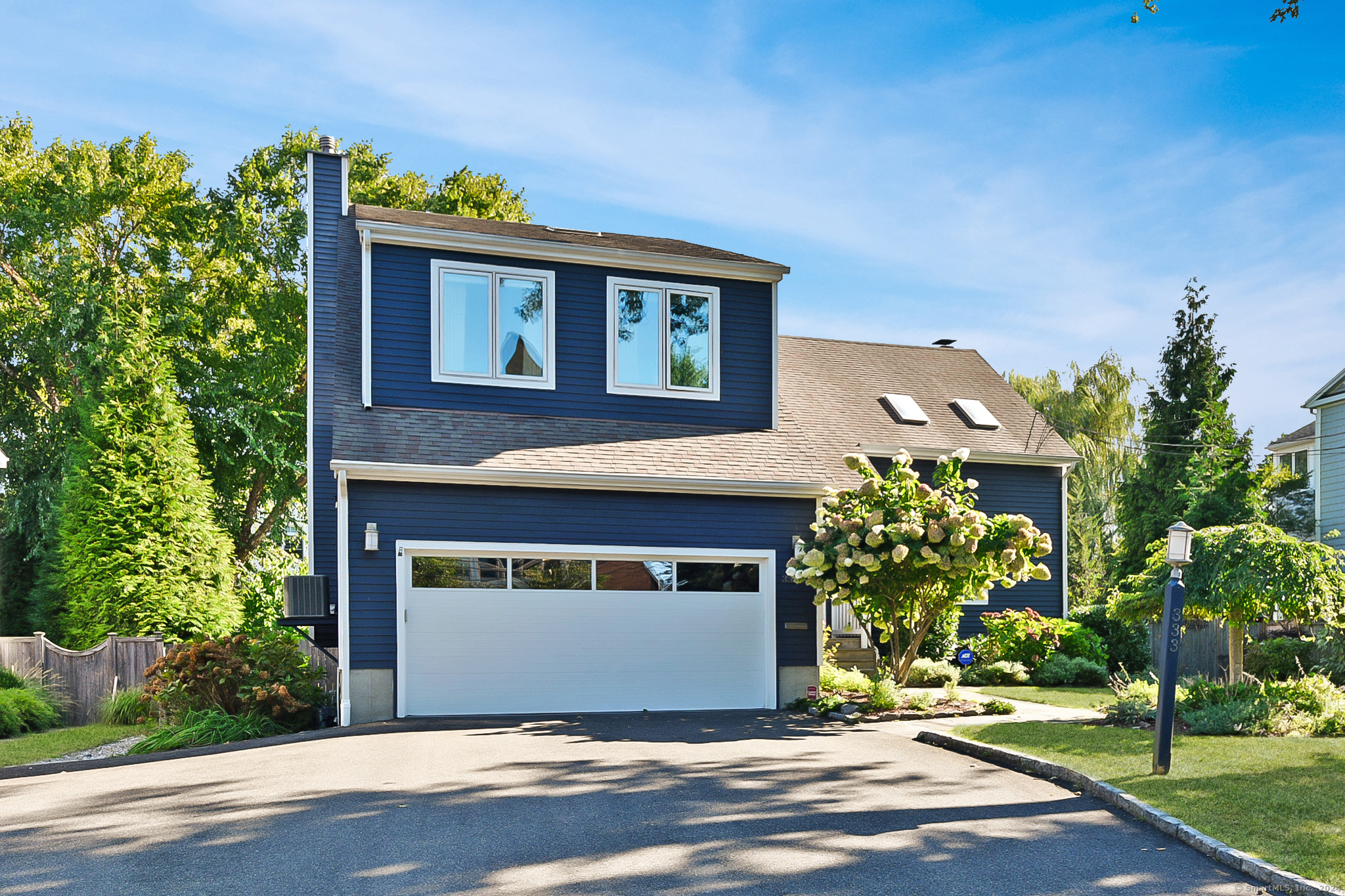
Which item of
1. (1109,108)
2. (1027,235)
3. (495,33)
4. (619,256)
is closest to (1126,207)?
(1027,235)

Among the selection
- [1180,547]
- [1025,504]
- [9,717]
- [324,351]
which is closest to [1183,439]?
[1025,504]

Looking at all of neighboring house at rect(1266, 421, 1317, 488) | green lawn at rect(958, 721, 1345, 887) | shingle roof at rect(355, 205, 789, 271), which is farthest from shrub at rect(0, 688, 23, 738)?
neighboring house at rect(1266, 421, 1317, 488)

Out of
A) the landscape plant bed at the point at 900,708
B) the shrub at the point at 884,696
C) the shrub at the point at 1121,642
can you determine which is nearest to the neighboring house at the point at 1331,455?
the shrub at the point at 1121,642

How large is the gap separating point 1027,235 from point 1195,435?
8.11 meters

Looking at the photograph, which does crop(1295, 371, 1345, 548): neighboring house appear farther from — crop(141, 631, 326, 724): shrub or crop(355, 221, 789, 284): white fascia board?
crop(141, 631, 326, 724): shrub

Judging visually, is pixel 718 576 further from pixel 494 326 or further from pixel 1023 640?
pixel 1023 640

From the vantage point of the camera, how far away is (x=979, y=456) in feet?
63.2

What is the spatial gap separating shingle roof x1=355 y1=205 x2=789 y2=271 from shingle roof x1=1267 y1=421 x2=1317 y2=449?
21896 mm

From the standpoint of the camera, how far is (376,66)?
1295 centimetres

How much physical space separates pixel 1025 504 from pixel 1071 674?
422 centimetres

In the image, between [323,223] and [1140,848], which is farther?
[323,223]

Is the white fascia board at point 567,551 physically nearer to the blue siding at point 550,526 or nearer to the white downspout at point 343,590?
the blue siding at point 550,526

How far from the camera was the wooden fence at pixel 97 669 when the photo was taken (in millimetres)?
13461

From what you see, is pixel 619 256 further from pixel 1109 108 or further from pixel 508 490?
Result: pixel 1109 108
